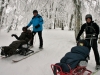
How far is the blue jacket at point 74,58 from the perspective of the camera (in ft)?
13.9

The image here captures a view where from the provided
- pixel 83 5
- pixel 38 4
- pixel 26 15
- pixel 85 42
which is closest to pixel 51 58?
pixel 85 42

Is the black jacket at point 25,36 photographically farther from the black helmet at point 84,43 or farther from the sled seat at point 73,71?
the sled seat at point 73,71

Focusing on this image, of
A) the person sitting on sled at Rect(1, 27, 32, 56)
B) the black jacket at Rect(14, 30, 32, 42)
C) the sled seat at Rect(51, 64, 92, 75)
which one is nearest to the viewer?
the sled seat at Rect(51, 64, 92, 75)

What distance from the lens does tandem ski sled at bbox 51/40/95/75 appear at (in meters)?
4.19

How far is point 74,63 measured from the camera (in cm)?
436

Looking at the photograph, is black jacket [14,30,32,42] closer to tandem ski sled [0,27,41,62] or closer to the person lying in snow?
tandem ski sled [0,27,41,62]

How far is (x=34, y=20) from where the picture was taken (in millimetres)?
7621

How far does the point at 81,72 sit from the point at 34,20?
376cm

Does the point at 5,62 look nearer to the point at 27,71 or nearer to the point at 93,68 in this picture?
the point at 27,71

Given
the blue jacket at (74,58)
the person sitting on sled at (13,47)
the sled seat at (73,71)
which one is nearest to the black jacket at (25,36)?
the person sitting on sled at (13,47)

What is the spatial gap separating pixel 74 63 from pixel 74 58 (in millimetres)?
138

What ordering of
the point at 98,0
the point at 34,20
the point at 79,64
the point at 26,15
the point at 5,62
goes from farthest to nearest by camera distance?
the point at 26,15
the point at 98,0
the point at 34,20
the point at 5,62
the point at 79,64

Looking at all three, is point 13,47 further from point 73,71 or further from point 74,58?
point 73,71

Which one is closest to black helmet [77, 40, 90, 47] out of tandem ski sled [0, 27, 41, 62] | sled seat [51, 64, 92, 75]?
sled seat [51, 64, 92, 75]
